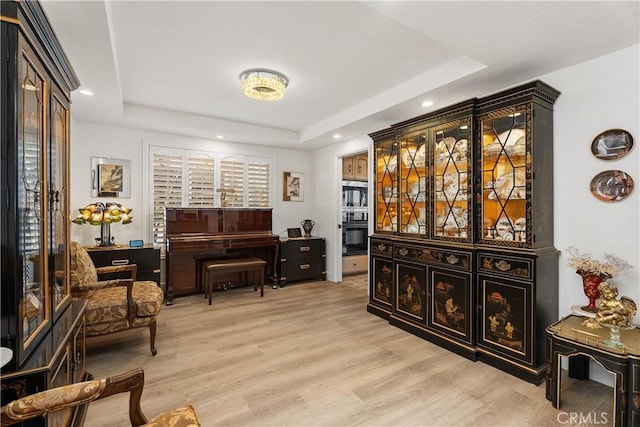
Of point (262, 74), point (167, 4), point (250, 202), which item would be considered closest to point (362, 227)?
point (250, 202)

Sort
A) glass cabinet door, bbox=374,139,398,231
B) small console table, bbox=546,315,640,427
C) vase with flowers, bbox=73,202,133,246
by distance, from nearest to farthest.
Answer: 1. small console table, bbox=546,315,640,427
2. glass cabinet door, bbox=374,139,398,231
3. vase with flowers, bbox=73,202,133,246

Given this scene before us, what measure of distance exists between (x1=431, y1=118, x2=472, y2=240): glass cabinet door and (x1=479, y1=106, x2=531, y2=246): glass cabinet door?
0.43 feet

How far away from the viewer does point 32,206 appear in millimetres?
1367

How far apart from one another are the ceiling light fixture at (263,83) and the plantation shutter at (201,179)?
88.6 inches

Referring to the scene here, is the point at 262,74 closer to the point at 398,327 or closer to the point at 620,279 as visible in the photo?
the point at 398,327

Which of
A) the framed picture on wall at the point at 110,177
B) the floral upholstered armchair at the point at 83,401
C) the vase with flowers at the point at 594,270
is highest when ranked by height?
the framed picture on wall at the point at 110,177

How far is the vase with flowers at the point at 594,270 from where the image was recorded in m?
2.19

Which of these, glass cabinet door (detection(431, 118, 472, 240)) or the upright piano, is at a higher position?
glass cabinet door (detection(431, 118, 472, 240))

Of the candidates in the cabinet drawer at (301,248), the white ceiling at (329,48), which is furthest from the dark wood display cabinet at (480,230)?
the cabinet drawer at (301,248)

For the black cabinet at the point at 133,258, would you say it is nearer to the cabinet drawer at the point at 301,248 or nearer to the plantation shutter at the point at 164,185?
the plantation shutter at the point at 164,185

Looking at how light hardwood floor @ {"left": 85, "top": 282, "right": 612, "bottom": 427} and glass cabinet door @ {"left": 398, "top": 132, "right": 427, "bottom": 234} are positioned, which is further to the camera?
glass cabinet door @ {"left": 398, "top": 132, "right": 427, "bottom": 234}

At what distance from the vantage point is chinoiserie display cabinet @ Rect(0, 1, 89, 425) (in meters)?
1.17

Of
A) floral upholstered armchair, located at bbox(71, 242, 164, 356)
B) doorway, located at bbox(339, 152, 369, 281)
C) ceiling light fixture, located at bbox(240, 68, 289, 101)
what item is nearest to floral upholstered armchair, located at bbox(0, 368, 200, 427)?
floral upholstered armchair, located at bbox(71, 242, 164, 356)

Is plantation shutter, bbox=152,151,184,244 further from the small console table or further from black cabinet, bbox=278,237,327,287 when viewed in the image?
the small console table
